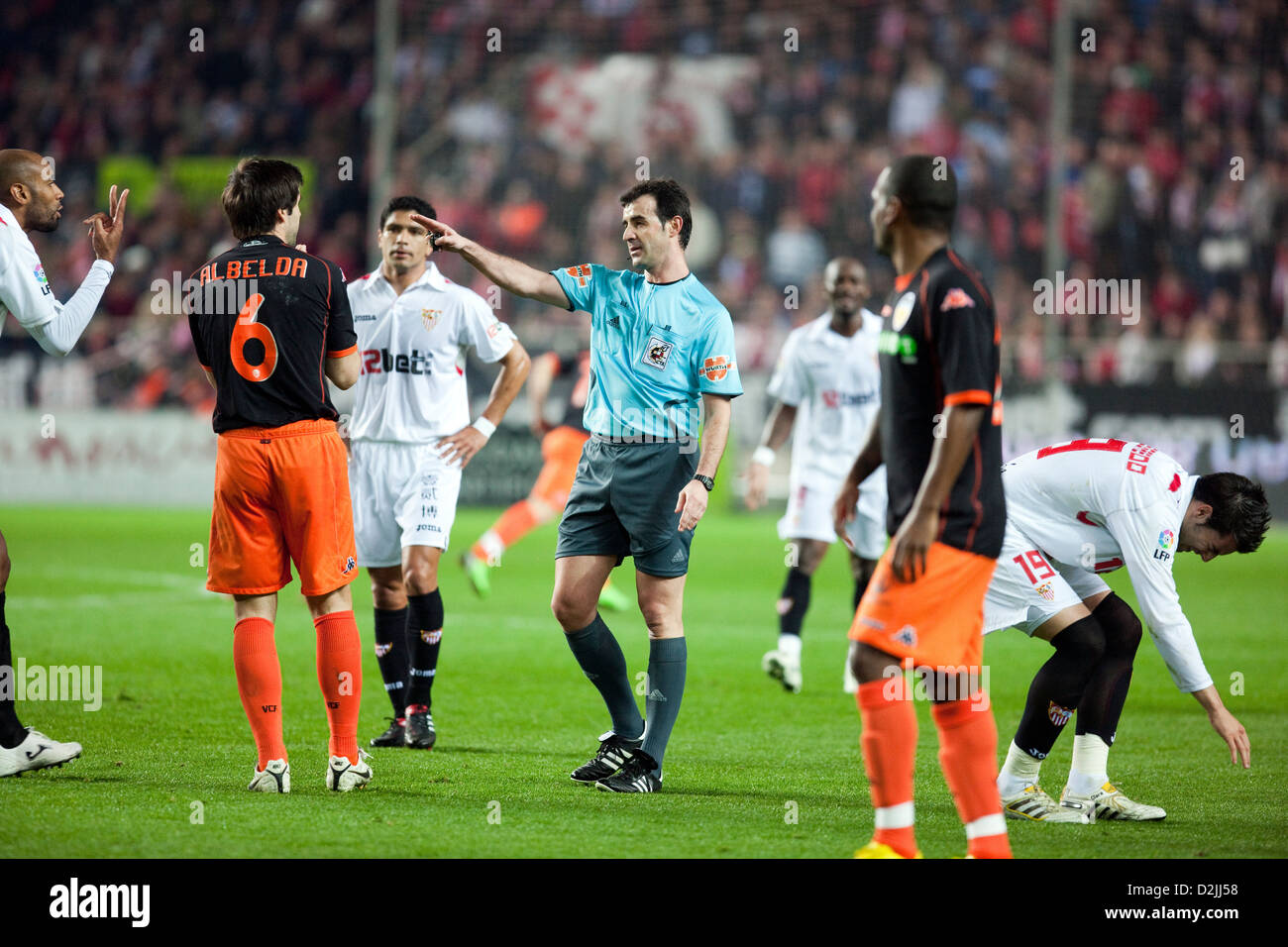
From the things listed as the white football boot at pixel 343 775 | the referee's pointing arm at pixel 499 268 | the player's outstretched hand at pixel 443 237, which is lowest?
the white football boot at pixel 343 775

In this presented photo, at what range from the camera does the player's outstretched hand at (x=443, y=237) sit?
5.72 meters

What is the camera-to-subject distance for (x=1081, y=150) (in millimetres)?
23938

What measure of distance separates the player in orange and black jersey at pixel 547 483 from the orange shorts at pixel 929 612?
791 cm

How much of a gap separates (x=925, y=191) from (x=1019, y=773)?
8.48 ft

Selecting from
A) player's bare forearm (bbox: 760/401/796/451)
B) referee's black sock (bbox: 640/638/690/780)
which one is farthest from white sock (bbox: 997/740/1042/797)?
player's bare forearm (bbox: 760/401/796/451)

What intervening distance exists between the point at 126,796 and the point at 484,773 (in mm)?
1449

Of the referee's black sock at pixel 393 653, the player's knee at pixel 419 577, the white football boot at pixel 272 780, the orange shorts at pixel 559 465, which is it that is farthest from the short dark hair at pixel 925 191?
the orange shorts at pixel 559 465

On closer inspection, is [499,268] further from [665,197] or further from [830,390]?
[830,390]

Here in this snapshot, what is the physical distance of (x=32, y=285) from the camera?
5.82 meters

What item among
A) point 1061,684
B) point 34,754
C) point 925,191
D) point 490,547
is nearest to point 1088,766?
point 1061,684

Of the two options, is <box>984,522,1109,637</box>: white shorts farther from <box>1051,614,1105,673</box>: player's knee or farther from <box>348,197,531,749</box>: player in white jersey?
<box>348,197,531,749</box>: player in white jersey

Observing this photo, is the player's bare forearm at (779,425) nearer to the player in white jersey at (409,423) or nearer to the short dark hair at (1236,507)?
the player in white jersey at (409,423)

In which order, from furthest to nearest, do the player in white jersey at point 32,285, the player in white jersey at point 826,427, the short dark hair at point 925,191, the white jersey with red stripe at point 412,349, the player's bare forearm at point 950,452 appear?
the player in white jersey at point 826,427, the white jersey with red stripe at point 412,349, the player in white jersey at point 32,285, the short dark hair at point 925,191, the player's bare forearm at point 950,452
